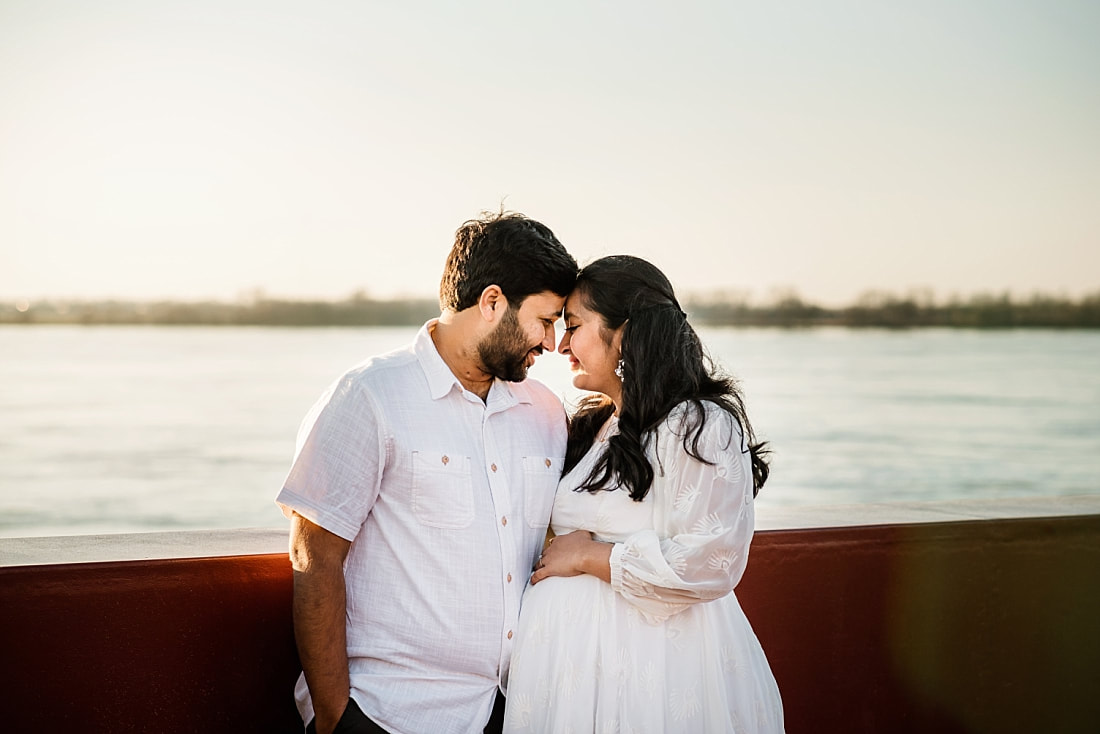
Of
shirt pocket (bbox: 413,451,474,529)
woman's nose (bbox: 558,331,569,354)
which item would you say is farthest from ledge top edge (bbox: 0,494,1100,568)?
woman's nose (bbox: 558,331,569,354)

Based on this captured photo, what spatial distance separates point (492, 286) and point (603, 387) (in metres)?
0.39

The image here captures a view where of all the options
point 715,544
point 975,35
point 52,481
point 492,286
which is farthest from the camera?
point 975,35

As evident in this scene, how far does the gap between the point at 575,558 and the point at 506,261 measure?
0.70 m

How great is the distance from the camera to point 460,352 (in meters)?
2.65

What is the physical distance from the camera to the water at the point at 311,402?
27.6 m

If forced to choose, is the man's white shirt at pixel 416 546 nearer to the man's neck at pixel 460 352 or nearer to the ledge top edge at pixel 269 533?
the man's neck at pixel 460 352

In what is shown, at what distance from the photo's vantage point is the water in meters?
27.6

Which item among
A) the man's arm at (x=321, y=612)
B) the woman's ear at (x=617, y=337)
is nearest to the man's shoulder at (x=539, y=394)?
the woman's ear at (x=617, y=337)

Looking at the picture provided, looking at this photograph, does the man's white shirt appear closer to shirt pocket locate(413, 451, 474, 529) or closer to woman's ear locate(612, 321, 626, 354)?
shirt pocket locate(413, 451, 474, 529)

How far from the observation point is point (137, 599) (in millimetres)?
2572

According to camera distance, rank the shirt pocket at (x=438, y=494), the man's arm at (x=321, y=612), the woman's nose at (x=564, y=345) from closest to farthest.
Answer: the man's arm at (x=321, y=612) → the shirt pocket at (x=438, y=494) → the woman's nose at (x=564, y=345)

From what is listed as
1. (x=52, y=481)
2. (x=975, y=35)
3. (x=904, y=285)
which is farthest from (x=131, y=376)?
(x=975, y=35)

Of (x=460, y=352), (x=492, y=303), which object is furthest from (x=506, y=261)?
(x=460, y=352)

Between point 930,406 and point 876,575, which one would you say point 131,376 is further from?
point 876,575
